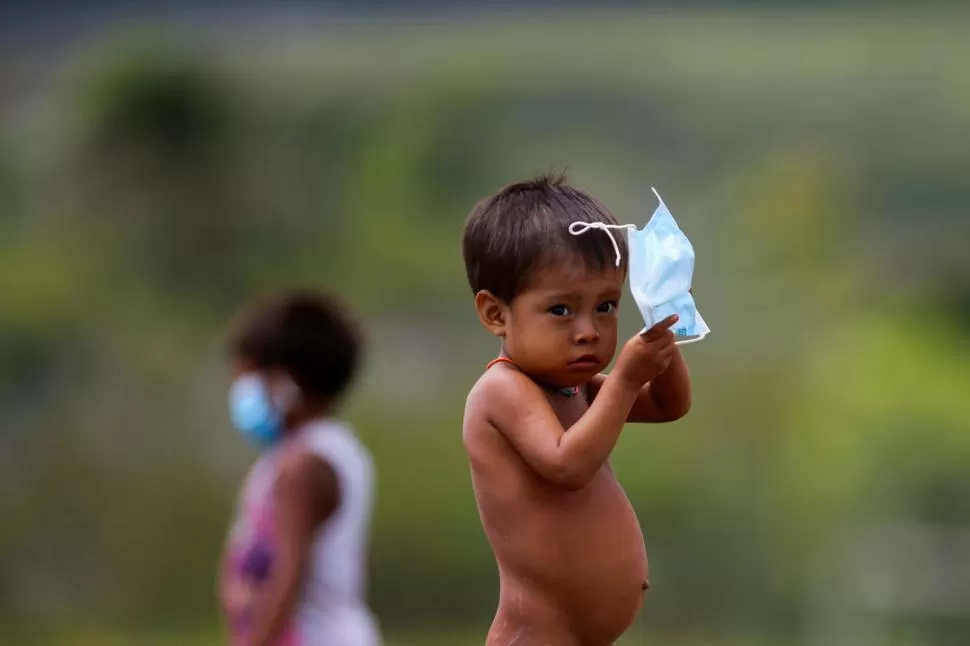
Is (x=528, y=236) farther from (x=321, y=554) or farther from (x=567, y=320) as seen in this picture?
(x=321, y=554)

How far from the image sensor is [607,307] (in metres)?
2.61

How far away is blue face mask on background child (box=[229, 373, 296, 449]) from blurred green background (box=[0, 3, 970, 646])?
16.8 ft

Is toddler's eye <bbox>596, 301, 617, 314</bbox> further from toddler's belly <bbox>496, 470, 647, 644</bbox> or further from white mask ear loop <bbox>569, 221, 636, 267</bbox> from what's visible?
toddler's belly <bbox>496, 470, 647, 644</bbox>

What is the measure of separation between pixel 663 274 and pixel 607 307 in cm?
26

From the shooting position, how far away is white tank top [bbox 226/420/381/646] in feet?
14.9

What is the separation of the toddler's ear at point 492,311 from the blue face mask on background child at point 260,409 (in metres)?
2.11

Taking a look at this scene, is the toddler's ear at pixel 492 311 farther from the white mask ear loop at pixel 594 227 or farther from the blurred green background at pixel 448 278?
the blurred green background at pixel 448 278

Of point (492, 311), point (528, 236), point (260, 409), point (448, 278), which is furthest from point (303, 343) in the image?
point (448, 278)

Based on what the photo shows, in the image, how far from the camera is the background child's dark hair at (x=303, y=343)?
15.6ft

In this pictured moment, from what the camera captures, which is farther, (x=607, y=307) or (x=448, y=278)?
(x=448, y=278)

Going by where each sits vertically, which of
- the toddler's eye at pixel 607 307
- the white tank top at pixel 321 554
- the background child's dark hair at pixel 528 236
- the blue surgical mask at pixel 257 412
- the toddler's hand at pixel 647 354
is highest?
the background child's dark hair at pixel 528 236

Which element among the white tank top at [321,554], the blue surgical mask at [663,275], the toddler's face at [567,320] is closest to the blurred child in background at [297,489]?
the white tank top at [321,554]

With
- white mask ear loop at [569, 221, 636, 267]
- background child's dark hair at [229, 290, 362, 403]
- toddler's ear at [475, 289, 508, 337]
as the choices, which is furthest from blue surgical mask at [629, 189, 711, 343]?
background child's dark hair at [229, 290, 362, 403]

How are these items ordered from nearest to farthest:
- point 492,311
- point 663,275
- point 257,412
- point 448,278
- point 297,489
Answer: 1. point 663,275
2. point 492,311
3. point 297,489
4. point 257,412
5. point 448,278
